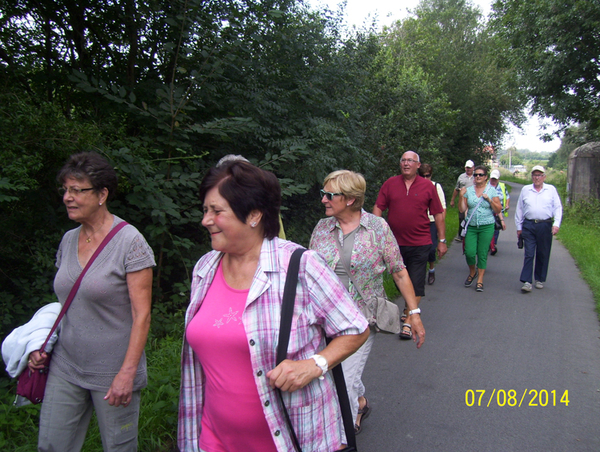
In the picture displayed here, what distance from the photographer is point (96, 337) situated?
2.40 metres

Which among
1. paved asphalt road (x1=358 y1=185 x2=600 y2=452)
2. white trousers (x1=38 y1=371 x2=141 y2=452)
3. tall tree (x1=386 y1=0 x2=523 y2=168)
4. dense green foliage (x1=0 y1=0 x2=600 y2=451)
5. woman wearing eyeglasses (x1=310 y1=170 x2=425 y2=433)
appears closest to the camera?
white trousers (x1=38 y1=371 x2=141 y2=452)

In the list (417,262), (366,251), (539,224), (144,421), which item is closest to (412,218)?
(417,262)

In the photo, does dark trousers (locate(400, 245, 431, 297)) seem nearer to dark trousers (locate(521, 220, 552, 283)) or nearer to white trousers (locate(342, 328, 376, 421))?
white trousers (locate(342, 328, 376, 421))

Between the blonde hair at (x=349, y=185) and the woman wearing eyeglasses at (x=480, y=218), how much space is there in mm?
5066

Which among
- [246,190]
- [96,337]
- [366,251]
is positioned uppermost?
[246,190]

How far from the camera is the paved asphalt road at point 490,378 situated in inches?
142

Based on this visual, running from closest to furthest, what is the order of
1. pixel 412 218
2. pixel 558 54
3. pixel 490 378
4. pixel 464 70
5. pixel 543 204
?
pixel 490 378 < pixel 412 218 < pixel 543 204 < pixel 558 54 < pixel 464 70

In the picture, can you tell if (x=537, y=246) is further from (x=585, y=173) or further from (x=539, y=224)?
(x=585, y=173)

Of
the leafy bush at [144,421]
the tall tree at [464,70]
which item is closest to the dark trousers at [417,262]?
the leafy bush at [144,421]

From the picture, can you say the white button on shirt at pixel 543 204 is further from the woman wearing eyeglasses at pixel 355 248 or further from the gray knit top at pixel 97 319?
the gray knit top at pixel 97 319

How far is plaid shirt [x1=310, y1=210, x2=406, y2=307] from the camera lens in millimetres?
3365

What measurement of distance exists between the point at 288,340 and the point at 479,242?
270 inches

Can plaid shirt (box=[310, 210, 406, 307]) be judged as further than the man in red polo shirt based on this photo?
No
